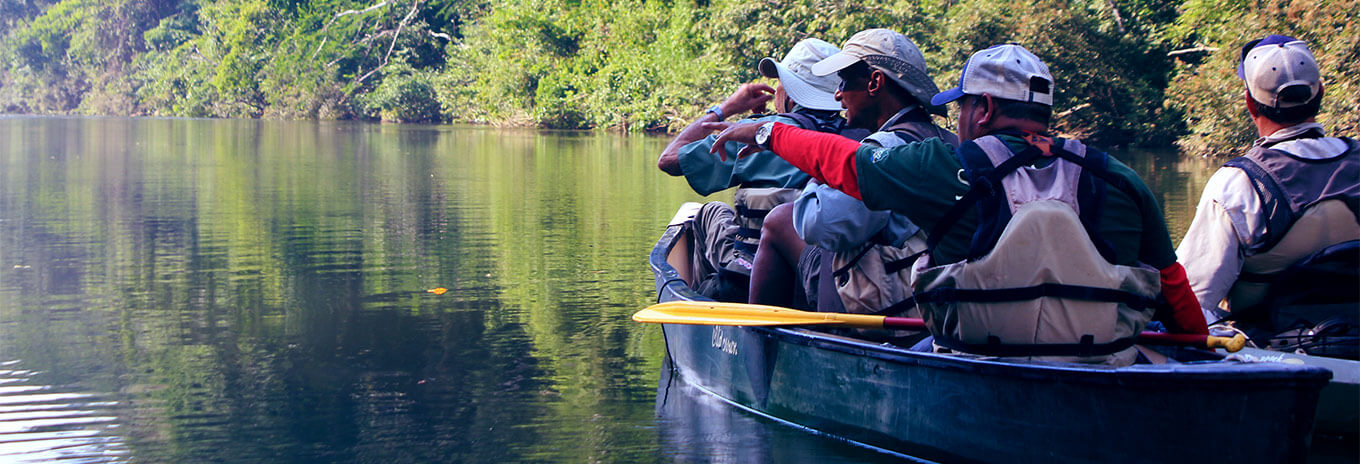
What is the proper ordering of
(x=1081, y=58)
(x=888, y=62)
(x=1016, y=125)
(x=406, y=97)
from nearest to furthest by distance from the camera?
(x=1016, y=125), (x=888, y=62), (x=1081, y=58), (x=406, y=97)

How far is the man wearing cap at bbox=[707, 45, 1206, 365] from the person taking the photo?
3191 millimetres

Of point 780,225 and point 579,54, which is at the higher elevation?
point 579,54

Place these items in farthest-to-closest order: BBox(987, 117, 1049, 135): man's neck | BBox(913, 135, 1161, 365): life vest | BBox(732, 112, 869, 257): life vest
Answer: BBox(732, 112, 869, 257): life vest → BBox(987, 117, 1049, 135): man's neck → BBox(913, 135, 1161, 365): life vest

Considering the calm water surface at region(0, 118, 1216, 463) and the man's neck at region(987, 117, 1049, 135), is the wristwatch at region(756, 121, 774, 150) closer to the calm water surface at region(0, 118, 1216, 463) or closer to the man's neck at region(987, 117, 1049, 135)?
the man's neck at region(987, 117, 1049, 135)

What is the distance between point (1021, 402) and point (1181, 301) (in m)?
0.53

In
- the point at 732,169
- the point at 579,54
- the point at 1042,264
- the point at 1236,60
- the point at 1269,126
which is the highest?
the point at 579,54

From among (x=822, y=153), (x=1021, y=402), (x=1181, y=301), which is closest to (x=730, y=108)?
(x=822, y=153)

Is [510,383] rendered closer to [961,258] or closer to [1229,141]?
[961,258]

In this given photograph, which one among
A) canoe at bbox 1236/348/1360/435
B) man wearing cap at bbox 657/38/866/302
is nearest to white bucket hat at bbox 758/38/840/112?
man wearing cap at bbox 657/38/866/302

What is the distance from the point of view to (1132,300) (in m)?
3.32

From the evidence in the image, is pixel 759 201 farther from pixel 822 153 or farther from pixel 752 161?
pixel 822 153

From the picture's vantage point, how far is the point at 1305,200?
154 inches

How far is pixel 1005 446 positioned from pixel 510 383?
2.26 m

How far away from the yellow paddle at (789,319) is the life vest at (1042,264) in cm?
34
